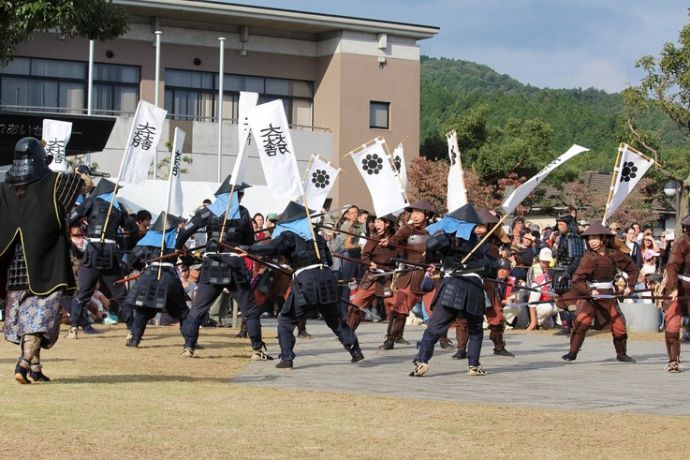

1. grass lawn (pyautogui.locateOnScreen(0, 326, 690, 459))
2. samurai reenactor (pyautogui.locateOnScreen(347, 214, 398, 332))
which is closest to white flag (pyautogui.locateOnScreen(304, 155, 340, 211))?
samurai reenactor (pyautogui.locateOnScreen(347, 214, 398, 332))

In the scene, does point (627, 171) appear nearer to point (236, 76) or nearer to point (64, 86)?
point (64, 86)

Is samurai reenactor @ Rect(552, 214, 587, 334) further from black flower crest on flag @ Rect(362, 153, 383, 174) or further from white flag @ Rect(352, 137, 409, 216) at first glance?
black flower crest on flag @ Rect(362, 153, 383, 174)

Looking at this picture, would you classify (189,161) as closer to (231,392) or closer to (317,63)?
(317,63)

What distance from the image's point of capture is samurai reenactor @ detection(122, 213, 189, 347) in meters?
14.6

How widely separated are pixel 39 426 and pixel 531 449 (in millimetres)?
3146

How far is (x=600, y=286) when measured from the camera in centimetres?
1445

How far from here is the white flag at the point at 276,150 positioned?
44.0 ft

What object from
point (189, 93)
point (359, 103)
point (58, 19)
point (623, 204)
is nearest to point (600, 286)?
point (58, 19)

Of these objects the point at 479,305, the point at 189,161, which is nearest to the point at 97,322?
the point at 479,305

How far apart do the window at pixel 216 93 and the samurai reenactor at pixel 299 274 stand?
26.8m

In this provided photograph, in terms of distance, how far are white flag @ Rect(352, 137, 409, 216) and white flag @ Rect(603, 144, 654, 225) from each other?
9.35 feet

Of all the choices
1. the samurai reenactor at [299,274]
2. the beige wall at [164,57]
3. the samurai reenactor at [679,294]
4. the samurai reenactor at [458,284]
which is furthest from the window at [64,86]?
the samurai reenactor at [679,294]

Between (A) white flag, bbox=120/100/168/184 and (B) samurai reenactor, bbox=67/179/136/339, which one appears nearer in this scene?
(B) samurai reenactor, bbox=67/179/136/339

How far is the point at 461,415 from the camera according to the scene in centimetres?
880
